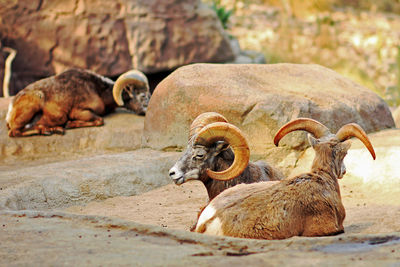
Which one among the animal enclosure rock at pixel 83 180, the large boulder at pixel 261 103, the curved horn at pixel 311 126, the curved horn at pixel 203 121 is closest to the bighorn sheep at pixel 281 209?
the curved horn at pixel 311 126

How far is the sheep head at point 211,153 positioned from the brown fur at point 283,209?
0.71 meters

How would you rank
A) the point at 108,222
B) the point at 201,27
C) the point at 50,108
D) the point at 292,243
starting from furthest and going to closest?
1. the point at 201,27
2. the point at 50,108
3. the point at 108,222
4. the point at 292,243

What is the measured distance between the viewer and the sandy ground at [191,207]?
6.80 meters

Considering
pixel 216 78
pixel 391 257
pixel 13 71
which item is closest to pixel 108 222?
pixel 391 257

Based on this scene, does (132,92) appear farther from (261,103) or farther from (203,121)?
(203,121)

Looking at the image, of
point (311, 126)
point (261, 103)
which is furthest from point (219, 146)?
point (261, 103)

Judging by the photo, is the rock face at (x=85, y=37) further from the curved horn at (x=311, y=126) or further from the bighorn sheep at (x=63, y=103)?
the curved horn at (x=311, y=126)

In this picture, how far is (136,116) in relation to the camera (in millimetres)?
13016

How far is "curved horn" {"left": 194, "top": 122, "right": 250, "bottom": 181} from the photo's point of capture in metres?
6.86

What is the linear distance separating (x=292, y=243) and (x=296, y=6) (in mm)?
23679

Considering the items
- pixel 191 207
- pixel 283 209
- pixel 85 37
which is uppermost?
pixel 283 209

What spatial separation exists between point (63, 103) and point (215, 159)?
6.11 m

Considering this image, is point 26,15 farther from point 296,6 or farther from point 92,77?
point 296,6

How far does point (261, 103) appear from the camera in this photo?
9773 mm
